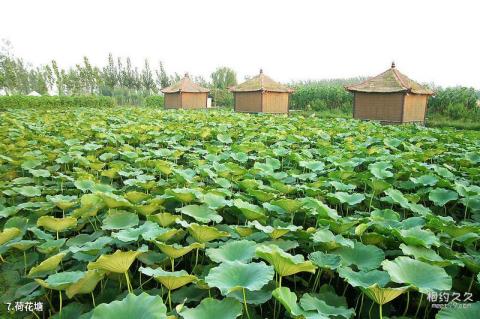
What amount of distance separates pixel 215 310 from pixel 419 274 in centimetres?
98

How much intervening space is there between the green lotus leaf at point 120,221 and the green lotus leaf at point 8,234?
0.49 metres

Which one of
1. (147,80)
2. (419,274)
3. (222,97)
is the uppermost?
(147,80)

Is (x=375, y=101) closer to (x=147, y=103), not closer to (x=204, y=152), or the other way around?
(x=204, y=152)

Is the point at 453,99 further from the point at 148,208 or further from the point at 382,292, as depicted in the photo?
the point at 382,292

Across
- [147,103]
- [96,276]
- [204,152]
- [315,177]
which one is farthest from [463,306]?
[147,103]

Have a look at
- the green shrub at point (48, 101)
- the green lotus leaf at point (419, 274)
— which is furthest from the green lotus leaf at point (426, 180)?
the green shrub at point (48, 101)

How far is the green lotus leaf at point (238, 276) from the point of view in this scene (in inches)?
61.5

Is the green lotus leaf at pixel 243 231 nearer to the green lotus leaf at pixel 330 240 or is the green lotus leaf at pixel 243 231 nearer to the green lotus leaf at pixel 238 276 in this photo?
the green lotus leaf at pixel 330 240

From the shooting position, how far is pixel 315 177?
156 inches

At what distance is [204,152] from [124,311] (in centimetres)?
381

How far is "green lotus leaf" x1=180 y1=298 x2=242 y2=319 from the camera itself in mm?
1460

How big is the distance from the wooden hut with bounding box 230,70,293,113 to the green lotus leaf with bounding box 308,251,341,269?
60.4 feet

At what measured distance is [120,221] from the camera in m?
2.46

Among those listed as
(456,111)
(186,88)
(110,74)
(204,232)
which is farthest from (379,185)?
(110,74)
